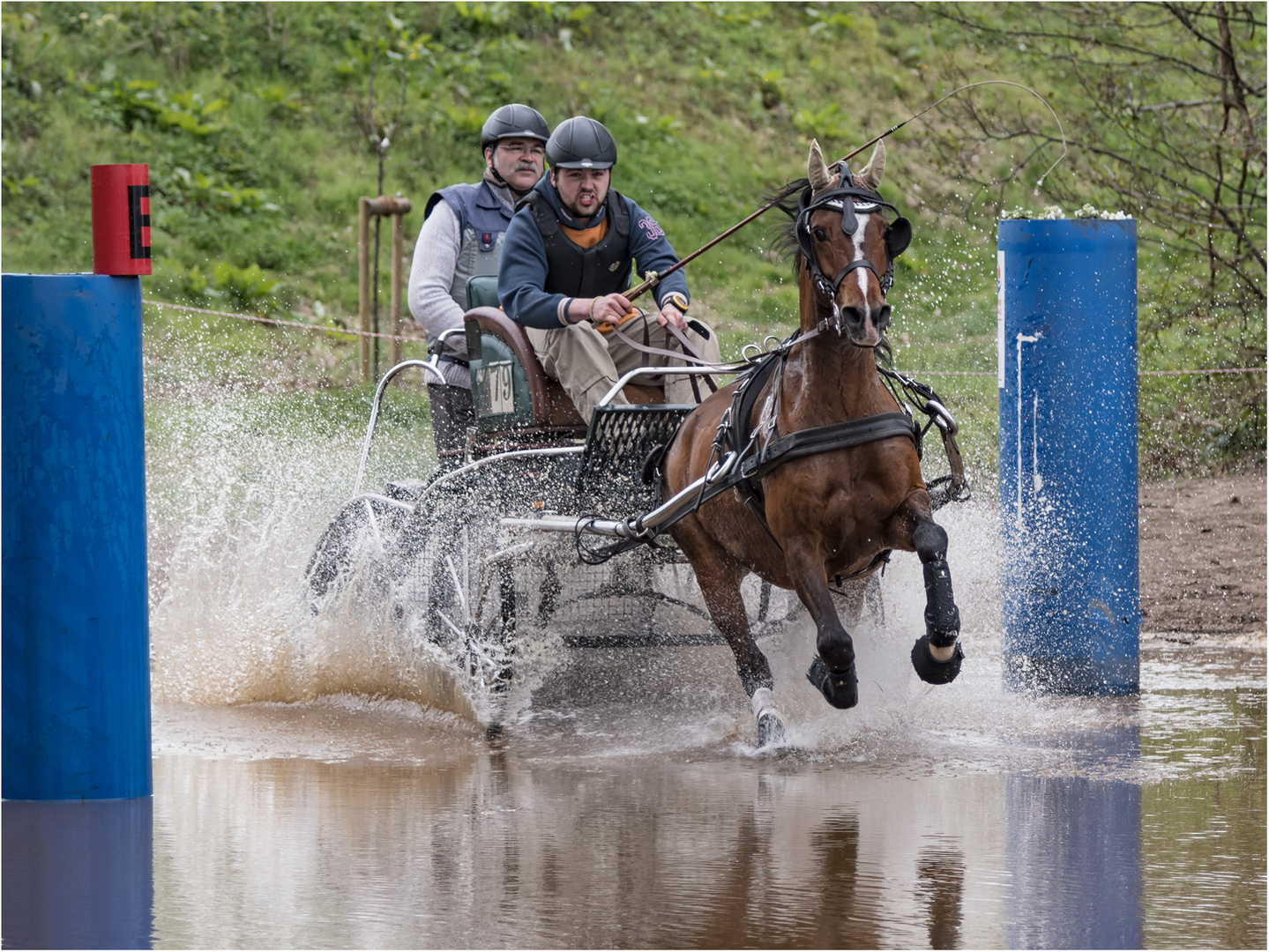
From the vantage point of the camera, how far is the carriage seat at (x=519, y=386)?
23.1 ft

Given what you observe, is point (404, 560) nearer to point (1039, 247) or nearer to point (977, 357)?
point (1039, 247)

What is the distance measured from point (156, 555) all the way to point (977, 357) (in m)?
7.23

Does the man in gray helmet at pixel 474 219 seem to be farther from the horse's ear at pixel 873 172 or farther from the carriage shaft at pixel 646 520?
the horse's ear at pixel 873 172

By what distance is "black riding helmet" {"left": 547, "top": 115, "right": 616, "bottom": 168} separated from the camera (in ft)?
22.5

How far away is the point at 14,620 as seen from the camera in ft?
17.2

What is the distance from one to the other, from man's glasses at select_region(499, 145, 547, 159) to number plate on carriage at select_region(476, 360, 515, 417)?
1.28m

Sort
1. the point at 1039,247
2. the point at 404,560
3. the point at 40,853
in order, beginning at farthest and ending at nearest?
1. the point at 404,560
2. the point at 1039,247
3. the point at 40,853

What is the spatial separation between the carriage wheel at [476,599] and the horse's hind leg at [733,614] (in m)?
0.79

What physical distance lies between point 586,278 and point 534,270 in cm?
31

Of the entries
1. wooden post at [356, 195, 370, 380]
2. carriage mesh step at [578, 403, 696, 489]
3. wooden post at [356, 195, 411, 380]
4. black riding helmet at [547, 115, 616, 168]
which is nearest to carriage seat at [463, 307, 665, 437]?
carriage mesh step at [578, 403, 696, 489]

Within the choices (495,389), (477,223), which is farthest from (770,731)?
(477,223)

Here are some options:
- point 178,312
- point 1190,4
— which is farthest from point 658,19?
point 1190,4

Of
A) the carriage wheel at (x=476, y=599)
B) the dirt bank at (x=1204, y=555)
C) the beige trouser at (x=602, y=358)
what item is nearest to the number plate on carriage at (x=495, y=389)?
the beige trouser at (x=602, y=358)

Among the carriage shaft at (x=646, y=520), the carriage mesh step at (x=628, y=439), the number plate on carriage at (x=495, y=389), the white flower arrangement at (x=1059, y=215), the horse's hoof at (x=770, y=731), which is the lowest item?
the horse's hoof at (x=770, y=731)
